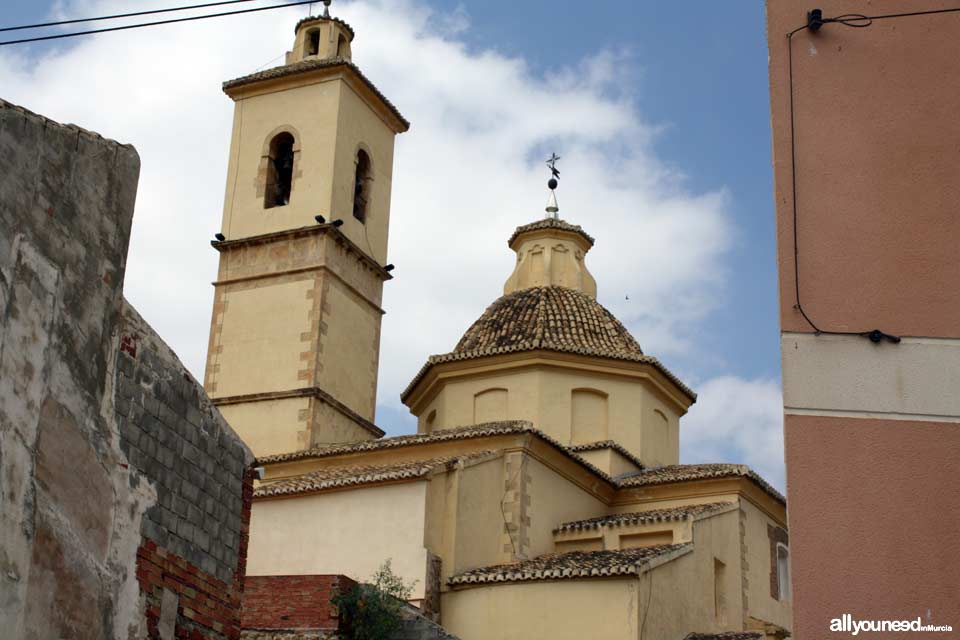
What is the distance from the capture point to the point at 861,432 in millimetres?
8930

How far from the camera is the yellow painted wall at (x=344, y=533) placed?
2244 cm

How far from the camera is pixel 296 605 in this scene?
59.1 feet

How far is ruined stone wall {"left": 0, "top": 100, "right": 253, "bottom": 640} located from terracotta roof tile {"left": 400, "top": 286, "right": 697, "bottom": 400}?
602 inches

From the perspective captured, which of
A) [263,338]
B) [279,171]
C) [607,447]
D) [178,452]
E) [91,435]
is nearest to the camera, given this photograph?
[91,435]

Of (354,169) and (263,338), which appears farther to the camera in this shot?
(354,169)

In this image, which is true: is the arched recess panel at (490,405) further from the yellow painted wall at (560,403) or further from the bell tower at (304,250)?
the bell tower at (304,250)

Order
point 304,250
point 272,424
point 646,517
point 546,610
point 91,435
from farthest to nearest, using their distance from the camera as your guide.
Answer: point 304,250
point 272,424
point 646,517
point 546,610
point 91,435

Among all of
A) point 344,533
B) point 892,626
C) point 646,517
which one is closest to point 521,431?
point 646,517

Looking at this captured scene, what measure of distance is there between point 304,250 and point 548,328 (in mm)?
5422

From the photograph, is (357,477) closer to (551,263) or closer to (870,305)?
(551,263)

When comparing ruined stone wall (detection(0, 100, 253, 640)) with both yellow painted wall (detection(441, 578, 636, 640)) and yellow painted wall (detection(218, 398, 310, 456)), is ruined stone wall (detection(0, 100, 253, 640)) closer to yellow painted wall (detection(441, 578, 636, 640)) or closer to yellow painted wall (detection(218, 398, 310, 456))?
yellow painted wall (detection(441, 578, 636, 640))

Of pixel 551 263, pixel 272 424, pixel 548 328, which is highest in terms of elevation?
pixel 551 263

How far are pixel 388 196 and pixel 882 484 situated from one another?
24.9 metres

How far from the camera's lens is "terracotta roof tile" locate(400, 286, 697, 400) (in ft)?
92.1
